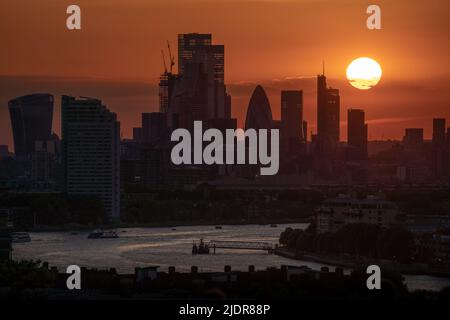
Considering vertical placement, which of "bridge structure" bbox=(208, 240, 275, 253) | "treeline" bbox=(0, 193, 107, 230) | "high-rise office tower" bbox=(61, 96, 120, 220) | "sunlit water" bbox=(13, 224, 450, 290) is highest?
"high-rise office tower" bbox=(61, 96, 120, 220)

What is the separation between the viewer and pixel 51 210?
79.4 feet

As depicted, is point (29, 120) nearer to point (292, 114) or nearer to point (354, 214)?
point (354, 214)

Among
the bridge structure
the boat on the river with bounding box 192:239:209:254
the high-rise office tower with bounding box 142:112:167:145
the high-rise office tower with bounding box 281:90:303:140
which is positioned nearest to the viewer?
the high-rise office tower with bounding box 281:90:303:140

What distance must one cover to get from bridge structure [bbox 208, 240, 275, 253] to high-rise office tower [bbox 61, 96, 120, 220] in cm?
926

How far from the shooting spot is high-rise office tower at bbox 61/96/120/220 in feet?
87.1

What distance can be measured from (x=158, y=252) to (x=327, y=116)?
9.03 ft

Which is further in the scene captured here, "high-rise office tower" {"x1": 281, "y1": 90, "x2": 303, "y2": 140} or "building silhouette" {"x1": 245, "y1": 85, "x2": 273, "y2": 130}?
"high-rise office tower" {"x1": 281, "y1": 90, "x2": 303, "y2": 140}

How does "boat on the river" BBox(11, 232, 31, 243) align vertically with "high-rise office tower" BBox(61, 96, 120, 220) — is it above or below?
below

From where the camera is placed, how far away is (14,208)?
23469mm

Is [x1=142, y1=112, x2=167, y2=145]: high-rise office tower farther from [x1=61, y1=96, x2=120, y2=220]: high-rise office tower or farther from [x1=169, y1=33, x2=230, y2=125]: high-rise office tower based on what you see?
[x1=61, y1=96, x2=120, y2=220]: high-rise office tower

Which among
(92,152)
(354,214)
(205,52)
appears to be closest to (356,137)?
(354,214)

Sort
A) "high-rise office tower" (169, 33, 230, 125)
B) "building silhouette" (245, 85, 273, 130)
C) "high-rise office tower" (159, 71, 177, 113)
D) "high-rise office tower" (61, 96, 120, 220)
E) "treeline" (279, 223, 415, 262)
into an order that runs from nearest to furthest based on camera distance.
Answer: "building silhouette" (245, 85, 273, 130), "high-rise office tower" (169, 33, 230, 125), "treeline" (279, 223, 415, 262), "high-rise office tower" (159, 71, 177, 113), "high-rise office tower" (61, 96, 120, 220)

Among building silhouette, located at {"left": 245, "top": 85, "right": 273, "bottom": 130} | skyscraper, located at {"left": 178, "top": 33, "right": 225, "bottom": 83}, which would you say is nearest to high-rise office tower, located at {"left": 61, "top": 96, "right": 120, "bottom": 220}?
skyscraper, located at {"left": 178, "top": 33, "right": 225, "bottom": 83}
